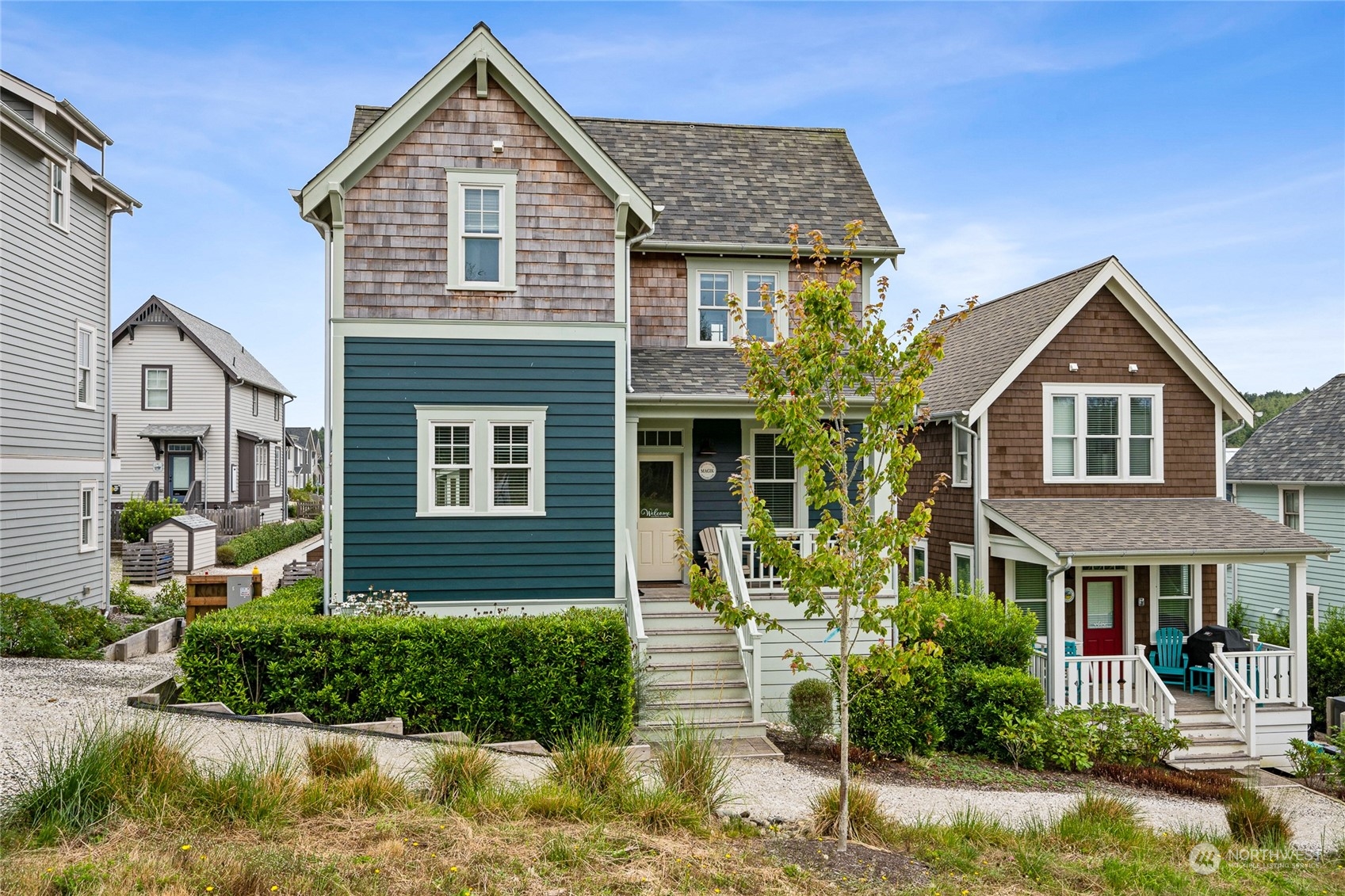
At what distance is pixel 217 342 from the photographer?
37.1 meters

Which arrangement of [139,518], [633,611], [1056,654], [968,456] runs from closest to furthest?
[633,611], [1056,654], [968,456], [139,518]

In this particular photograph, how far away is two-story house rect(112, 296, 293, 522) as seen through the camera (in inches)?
1330

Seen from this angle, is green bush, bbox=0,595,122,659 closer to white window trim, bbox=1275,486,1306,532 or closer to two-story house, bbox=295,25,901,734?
two-story house, bbox=295,25,901,734

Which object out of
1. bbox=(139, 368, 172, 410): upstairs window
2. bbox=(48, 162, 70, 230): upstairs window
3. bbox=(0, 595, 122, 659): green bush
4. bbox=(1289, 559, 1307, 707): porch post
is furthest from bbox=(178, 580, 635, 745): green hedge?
bbox=(139, 368, 172, 410): upstairs window

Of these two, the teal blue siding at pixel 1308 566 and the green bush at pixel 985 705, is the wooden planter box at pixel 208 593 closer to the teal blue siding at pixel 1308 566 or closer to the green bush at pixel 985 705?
the green bush at pixel 985 705

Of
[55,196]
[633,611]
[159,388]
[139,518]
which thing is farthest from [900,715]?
[159,388]

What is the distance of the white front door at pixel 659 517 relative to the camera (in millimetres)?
15281

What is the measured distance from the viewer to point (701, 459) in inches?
605

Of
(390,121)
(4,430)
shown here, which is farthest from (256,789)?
(4,430)

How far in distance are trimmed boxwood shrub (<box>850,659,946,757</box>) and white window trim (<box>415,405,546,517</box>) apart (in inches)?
214

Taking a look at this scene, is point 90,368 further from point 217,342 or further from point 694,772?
point 217,342

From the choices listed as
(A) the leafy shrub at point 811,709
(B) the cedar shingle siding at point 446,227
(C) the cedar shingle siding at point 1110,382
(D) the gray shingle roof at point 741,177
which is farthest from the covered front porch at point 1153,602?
(B) the cedar shingle siding at point 446,227

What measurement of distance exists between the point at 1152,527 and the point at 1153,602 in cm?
217

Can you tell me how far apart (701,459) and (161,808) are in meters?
10.2
